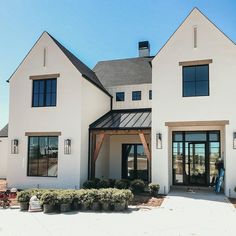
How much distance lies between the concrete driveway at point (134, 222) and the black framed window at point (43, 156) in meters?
4.83

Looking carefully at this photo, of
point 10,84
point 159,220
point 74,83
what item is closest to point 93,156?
point 74,83

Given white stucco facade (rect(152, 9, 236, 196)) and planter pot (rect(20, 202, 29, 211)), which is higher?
white stucco facade (rect(152, 9, 236, 196))

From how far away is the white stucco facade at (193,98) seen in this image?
13.5 metres

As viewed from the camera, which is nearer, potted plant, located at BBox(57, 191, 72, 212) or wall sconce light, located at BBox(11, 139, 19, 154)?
potted plant, located at BBox(57, 191, 72, 212)

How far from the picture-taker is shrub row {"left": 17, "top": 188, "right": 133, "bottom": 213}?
10.1 metres

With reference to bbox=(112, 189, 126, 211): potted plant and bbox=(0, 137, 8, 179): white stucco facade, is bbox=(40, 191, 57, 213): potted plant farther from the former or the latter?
bbox=(0, 137, 8, 179): white stucco facade

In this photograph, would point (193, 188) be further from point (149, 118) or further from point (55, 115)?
point (55, 115)

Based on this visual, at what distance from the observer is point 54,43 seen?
1595 centimetres

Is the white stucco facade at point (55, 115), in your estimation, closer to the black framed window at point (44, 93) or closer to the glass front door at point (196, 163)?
the black framed window at point (44, 93)

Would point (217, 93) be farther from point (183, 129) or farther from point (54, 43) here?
point (54, 43)

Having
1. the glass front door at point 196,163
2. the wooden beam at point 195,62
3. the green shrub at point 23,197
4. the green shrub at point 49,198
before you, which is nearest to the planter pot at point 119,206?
the green shrub at point 49,198

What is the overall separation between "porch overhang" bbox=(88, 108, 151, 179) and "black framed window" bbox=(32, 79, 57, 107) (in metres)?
2.70

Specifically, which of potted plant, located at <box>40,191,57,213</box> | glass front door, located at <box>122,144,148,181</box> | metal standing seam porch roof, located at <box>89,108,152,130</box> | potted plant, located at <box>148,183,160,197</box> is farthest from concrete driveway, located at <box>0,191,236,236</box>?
glass front door, located at <box>122,144,148,181</box>

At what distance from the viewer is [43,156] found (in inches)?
610
